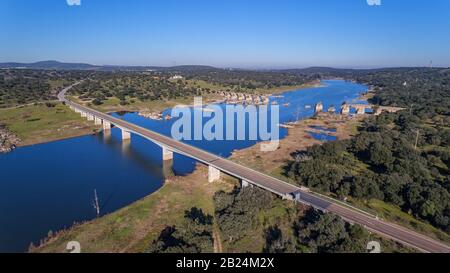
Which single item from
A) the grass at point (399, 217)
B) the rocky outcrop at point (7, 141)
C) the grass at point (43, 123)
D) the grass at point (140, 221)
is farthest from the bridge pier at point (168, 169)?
the rocky outcrop at point (7, 141)

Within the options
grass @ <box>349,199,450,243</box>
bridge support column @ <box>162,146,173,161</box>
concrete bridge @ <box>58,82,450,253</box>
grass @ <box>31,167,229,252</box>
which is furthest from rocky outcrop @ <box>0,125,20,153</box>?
grass @ <box>349,199,450,243</box>

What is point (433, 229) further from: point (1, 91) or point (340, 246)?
point (1, 91)

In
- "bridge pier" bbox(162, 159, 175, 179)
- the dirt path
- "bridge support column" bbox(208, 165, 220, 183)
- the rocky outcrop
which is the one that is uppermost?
the rocky outcrop

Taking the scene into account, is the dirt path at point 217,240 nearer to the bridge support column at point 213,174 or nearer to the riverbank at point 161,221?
the riverbank at point 161,221

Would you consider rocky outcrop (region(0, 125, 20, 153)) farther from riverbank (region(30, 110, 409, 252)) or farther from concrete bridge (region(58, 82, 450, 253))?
riverbank (region(30, 110, 409, 252))

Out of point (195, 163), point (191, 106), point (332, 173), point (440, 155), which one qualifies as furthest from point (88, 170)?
point (191, 106)
